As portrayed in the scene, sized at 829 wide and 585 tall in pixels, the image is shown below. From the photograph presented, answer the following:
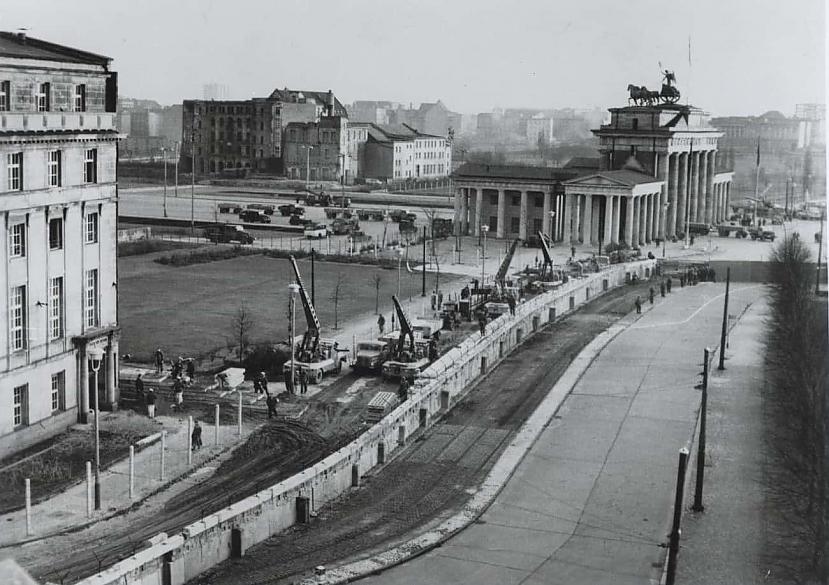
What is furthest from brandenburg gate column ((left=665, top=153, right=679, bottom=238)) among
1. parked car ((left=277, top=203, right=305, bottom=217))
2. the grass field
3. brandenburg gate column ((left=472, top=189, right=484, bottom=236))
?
the grass field

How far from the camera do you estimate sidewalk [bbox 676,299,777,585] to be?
1880 cm

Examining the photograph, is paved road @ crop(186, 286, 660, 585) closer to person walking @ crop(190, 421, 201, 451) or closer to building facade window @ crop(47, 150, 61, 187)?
person walking @ crop(190, 421, 201, 451)

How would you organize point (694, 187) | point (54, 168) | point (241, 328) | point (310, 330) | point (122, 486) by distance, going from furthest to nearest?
point (694, 187) < point (241, 328) < point (310, 330) < point (54, 168) < point (122, 486)

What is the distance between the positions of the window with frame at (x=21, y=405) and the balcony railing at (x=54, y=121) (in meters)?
5.56

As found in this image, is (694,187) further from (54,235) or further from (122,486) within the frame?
(122,486)

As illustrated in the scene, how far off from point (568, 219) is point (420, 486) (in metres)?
53.7

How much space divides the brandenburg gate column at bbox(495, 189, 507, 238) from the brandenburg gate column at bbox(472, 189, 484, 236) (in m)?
1.47

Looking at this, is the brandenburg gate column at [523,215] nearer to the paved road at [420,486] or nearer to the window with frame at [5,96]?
the paved road at [420,486]

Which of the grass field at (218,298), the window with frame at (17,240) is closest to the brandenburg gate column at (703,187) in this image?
the grass field at (218,298)

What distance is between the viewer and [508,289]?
50.5 meters

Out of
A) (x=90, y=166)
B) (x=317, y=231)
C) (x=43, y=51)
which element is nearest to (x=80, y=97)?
(x=43, y=51)

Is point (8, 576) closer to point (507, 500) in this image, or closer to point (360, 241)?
point (507, 500)

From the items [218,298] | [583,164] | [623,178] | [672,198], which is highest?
[583,164]

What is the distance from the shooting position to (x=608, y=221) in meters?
73.2
